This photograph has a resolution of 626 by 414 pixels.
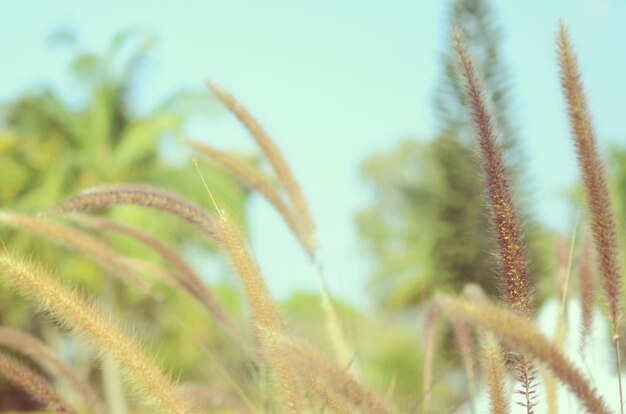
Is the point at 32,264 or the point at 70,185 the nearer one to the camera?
the point at 32,264

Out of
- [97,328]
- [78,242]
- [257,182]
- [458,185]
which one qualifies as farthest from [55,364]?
[458,185]

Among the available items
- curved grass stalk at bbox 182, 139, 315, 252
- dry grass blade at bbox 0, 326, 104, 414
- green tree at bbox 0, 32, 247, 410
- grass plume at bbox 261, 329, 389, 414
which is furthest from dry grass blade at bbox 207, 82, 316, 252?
green tree at bbox 0, 32, 247, 410

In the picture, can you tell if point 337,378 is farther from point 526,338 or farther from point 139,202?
point 139,202

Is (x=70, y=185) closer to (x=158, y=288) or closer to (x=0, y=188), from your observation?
(x=0, y=188)

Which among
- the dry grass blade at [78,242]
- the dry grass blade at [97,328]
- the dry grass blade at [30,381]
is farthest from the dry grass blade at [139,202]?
the dry grass blade at [97,328]

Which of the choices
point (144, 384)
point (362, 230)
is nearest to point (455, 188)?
point (144, 384)
